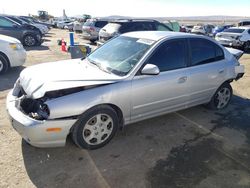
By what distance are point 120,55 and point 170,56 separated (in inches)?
32.7

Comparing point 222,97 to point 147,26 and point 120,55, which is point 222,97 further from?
point 147,26

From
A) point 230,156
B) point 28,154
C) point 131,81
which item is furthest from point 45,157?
point 230,156

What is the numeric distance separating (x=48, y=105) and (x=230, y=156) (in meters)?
2.65

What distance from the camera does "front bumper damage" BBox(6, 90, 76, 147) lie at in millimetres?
3123

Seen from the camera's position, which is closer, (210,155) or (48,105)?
(48,105)

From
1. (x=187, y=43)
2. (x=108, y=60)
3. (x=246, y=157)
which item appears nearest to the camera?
(x=246, y=157)

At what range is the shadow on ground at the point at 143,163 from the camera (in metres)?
3.09

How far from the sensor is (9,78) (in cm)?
735

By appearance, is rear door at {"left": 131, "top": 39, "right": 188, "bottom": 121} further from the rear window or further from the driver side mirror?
the rear window

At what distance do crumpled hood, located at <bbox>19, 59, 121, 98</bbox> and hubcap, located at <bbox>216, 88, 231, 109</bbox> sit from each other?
2654 mm

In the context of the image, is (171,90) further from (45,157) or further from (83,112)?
→ (45,157)

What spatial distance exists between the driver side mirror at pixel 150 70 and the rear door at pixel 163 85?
0.32ft

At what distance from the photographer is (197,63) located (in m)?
4.62

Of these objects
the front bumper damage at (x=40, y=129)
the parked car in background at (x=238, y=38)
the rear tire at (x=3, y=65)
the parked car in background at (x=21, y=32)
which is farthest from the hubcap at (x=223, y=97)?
the parked car in background at (x=21, y=32)
